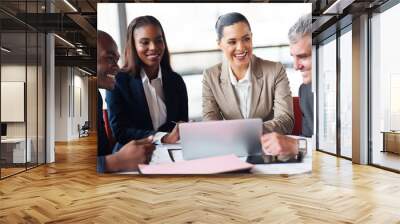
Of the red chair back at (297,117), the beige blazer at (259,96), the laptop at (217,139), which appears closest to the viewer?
the laptop at (217,139)

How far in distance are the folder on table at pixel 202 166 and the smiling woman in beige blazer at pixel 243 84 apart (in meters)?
0.69

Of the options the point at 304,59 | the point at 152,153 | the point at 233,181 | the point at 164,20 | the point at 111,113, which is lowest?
the point at 233,181

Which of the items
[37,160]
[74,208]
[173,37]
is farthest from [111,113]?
[37,160]

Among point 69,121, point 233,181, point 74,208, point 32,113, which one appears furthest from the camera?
point 69,121

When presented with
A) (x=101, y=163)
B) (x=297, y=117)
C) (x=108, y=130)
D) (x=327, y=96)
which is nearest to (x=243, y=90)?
(x=297, y=117)

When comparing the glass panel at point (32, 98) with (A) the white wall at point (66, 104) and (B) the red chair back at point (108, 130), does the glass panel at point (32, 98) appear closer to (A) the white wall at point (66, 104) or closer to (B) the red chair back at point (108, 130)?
(B) the red chair back at point (108, 130)

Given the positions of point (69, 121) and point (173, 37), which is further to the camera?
point (69, 121)

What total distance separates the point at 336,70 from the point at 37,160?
709 centimetres

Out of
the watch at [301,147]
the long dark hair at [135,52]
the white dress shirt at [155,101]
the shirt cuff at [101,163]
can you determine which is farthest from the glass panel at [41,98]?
the watch at [301,147]

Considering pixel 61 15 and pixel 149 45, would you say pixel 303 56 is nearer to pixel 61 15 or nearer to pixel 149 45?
pixel 149 45

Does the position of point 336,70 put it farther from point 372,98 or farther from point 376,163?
point 376,163

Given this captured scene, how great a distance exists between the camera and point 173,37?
6336 millimetres

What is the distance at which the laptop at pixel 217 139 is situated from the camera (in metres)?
6.20

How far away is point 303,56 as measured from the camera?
21.3 ft
